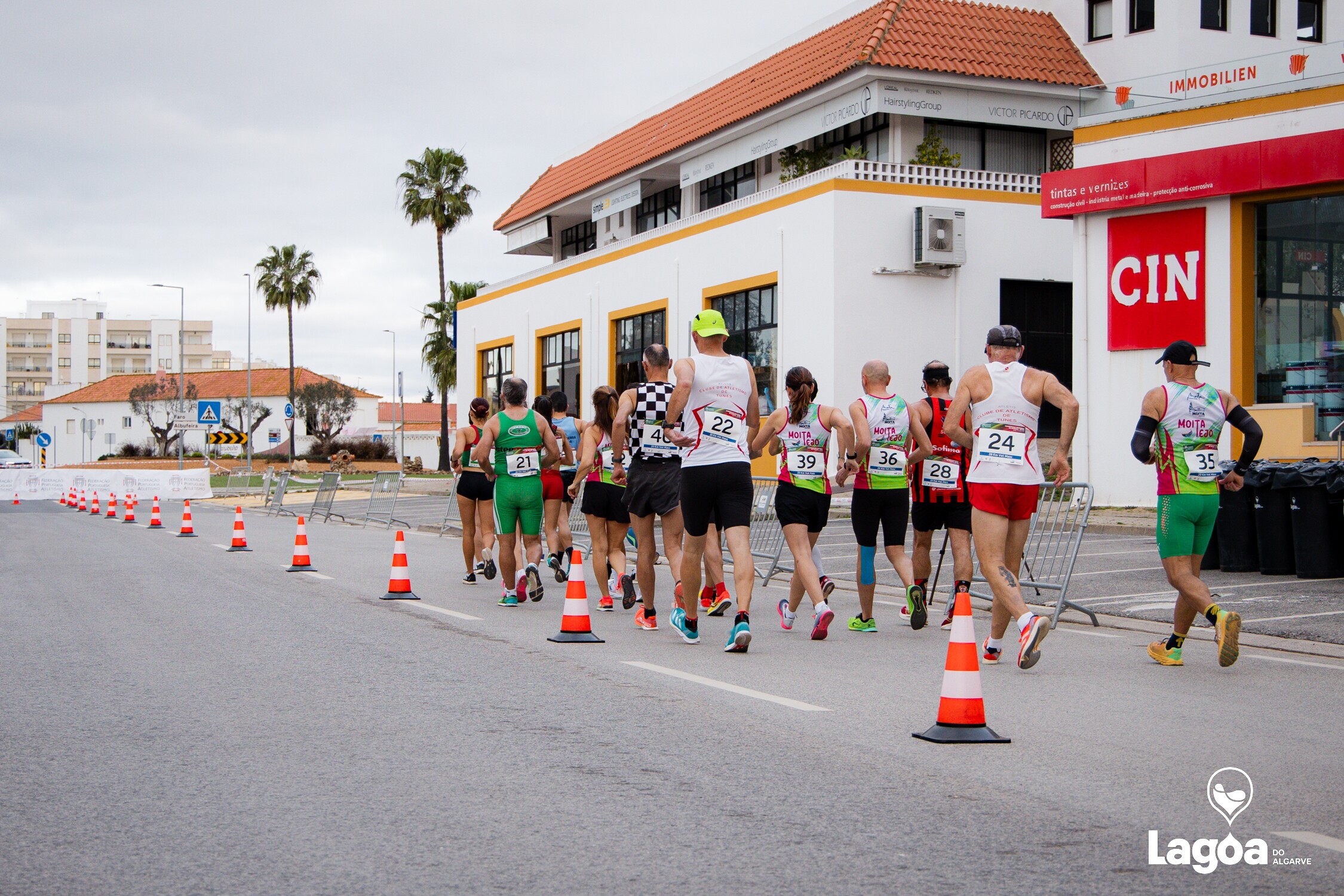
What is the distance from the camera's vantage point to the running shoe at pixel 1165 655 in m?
8.30

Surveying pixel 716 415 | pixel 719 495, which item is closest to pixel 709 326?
pixel 716 415

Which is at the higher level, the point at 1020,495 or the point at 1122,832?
the point at 1020,495

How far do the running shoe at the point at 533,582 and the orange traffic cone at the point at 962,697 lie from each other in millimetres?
5846

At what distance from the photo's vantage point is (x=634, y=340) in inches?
1455

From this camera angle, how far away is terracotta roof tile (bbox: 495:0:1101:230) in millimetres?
28844

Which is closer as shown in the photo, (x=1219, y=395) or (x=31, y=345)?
(x=1219, y=395)

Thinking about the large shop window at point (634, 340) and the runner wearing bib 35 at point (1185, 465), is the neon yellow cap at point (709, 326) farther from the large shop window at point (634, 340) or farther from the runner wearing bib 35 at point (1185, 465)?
the large shop window at point (634, 340)

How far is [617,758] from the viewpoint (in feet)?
18.1

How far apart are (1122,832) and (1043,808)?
354mm

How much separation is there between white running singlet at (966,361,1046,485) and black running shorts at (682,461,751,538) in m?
1.45

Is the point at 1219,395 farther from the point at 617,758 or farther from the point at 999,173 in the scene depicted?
the point at 999,173

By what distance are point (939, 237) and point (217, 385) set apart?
288 ft

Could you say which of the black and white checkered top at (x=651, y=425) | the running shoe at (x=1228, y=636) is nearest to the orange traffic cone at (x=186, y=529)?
the black and white checkered top at (x=651, y=425)

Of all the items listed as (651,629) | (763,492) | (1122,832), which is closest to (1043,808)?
(1122,832)
